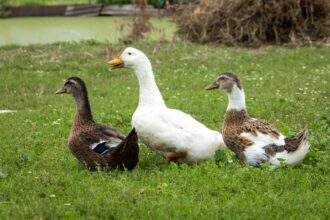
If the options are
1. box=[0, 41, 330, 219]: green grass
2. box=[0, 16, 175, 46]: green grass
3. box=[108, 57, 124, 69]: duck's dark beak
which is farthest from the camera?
box=[0, 16, 175, 46]: green grass

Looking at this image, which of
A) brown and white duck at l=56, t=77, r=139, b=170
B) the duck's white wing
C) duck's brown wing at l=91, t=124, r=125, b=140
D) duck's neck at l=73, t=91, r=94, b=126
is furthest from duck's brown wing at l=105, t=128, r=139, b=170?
duck's neck at l=73, t=91, r=94, b=126

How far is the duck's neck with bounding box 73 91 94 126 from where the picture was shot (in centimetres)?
725

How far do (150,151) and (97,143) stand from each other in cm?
120

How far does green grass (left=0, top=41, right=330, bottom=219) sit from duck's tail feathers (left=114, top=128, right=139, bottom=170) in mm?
143

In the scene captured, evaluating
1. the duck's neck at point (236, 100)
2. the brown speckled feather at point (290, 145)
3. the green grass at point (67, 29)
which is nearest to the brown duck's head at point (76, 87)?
the duck's neck at point (236, 100)

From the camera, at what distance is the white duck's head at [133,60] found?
7449 mm

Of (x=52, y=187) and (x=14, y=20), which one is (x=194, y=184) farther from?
(x=14, y=20)

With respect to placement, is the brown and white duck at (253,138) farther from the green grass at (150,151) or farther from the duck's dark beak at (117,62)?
the duck's dark beak at (117,62)

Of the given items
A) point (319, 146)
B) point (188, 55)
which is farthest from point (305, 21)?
point (319, 146)

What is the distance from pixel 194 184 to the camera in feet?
20.2

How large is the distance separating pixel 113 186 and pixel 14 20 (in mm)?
21124

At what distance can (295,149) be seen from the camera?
21.5 ft

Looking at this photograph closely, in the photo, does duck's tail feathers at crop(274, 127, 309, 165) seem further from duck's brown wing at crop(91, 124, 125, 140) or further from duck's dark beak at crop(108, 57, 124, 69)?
duck's dark beak at crop(108, 57, 124, 69)

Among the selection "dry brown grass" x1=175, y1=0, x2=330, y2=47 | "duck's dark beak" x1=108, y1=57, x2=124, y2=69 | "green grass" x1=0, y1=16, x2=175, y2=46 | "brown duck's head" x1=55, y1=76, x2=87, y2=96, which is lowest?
"green grass" x1=0, y1=16, x2=175, y2=46
